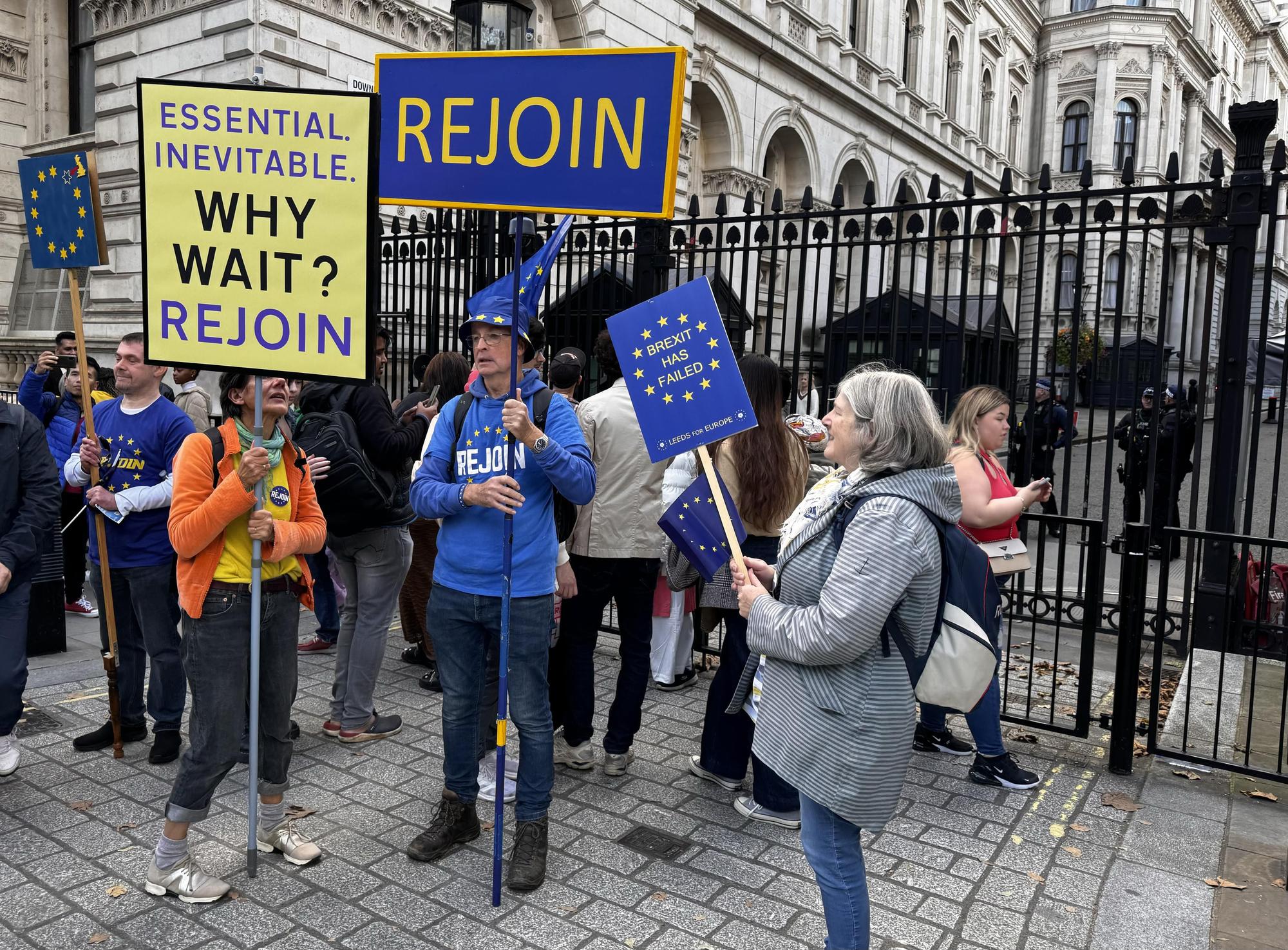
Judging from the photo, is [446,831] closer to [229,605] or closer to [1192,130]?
[229,605]

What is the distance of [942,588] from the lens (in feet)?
8.90

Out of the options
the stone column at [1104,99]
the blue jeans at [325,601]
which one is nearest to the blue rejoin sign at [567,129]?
the blue jeans at [325,601]

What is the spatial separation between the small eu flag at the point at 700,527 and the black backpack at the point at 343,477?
171cm

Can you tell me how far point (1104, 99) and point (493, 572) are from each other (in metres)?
49.4

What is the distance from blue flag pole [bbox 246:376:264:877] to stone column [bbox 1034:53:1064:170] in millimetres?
48140

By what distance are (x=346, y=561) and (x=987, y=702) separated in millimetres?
3296

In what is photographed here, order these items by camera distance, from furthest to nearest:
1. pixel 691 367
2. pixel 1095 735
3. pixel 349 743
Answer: pixel 1095 735
pixel 349 743
pixel 691 367

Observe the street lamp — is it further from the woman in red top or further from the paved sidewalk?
the paved sidewalk

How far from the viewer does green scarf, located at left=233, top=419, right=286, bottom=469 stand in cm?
353

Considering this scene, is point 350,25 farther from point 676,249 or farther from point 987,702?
point 987,702

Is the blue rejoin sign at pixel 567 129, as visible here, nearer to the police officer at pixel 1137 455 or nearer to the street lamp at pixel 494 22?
the street lamp at pixel 494 22

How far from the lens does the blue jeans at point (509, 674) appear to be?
3590 millimetres

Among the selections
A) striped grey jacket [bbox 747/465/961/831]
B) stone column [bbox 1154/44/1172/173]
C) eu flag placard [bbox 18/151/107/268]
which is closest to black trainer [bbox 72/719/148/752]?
eu flag placard [bbox 18/151/107/268]

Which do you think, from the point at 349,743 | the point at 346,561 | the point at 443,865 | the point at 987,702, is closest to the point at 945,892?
the point at 987,702
